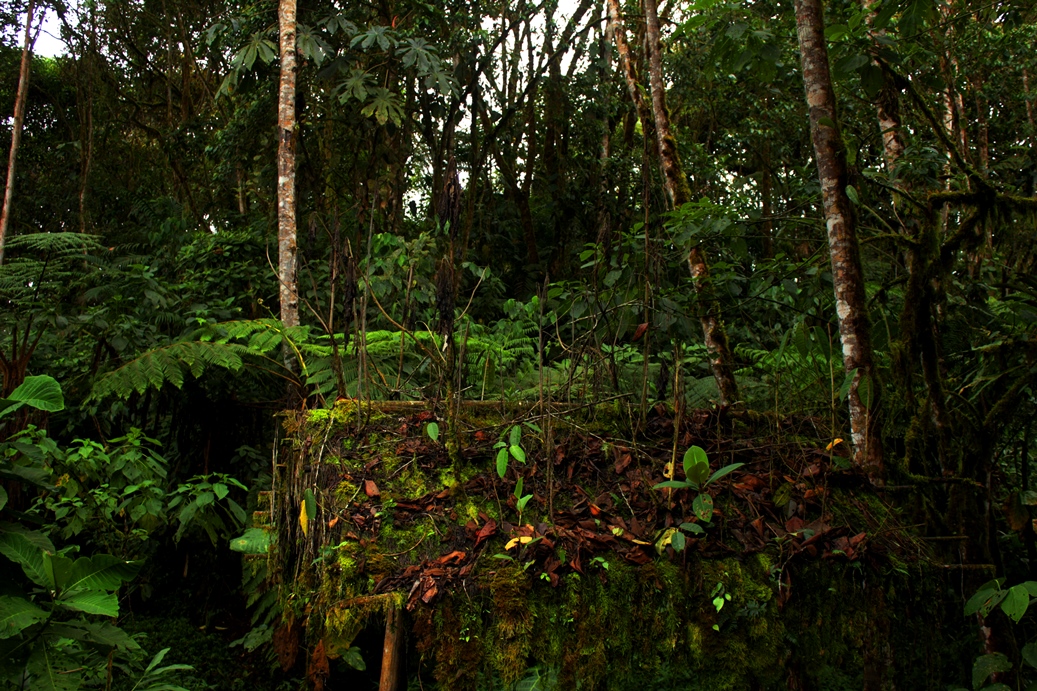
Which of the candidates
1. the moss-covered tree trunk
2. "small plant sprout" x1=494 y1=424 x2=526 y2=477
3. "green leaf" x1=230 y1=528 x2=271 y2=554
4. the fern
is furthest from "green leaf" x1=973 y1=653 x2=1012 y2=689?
the fern

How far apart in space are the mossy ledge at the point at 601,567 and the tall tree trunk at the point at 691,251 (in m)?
0.84

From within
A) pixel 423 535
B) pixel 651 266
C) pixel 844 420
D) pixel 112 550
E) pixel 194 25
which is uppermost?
pixel 194 25

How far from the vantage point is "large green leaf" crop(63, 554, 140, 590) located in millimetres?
2201

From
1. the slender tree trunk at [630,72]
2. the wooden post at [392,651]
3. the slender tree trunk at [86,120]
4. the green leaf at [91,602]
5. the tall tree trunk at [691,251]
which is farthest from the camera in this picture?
the slender tree trunk at [86,120]

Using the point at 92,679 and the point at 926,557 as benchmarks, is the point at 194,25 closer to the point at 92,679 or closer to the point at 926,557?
the point at 92,679

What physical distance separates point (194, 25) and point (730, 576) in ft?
42.8

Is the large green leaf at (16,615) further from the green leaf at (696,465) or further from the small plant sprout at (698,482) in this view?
the green leaf at (696,465)

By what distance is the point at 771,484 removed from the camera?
3.02m

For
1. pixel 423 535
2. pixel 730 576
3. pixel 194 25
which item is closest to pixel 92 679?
pixel 423 535

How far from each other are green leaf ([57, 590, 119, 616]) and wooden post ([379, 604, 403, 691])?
34.2 inches

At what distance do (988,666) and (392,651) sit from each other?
228 cm

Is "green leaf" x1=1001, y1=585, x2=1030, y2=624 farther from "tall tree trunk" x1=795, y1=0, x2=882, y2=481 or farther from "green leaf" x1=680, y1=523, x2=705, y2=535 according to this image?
"green leaf" x1=680, y1=523, x2=705, y2=535

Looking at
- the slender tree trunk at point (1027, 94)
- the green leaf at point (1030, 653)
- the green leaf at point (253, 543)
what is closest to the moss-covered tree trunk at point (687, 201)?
the green leaf at point (1030, 653)

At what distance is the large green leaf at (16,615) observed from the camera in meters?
2.00
